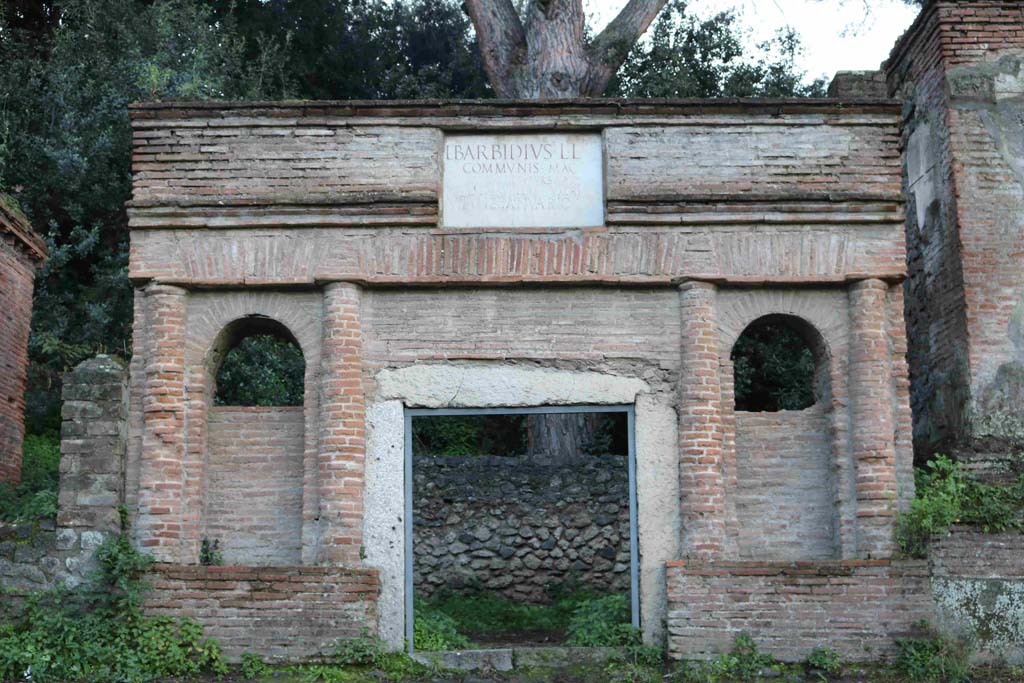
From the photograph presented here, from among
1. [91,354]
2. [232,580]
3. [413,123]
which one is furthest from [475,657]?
[91,354]

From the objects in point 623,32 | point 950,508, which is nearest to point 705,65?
point 623,32

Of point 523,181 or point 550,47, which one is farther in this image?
point 550,47

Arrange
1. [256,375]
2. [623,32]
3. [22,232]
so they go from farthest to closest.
Result: [256,375], [623,32], [22,232]

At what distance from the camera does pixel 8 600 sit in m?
8.65

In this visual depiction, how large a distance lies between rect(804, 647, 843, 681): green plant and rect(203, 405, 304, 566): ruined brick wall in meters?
3.86

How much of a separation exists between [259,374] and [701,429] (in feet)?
26.4

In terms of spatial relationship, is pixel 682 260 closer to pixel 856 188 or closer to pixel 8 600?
pixel 856 188

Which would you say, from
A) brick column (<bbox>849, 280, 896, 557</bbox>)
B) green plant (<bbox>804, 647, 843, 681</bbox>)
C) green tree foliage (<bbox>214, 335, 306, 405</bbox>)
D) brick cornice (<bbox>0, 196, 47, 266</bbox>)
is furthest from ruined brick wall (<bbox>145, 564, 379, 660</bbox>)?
green tree foliage (<bbox>214, 335, 306, 405</bbox>)

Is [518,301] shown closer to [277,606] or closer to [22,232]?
[277,606]

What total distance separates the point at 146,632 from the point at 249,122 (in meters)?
3.96

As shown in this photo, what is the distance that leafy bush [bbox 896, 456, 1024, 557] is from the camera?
874 centimetres

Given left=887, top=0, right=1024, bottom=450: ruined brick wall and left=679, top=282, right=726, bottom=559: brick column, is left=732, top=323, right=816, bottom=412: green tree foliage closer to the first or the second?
left=887, top=0, right=1024, bottom=450: ruined brick wall

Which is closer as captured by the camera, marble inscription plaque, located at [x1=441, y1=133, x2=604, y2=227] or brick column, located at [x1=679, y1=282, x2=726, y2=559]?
brick column, located at [x1=679, y1=282, x2=726, y2=559]

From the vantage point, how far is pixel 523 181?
9266mm
